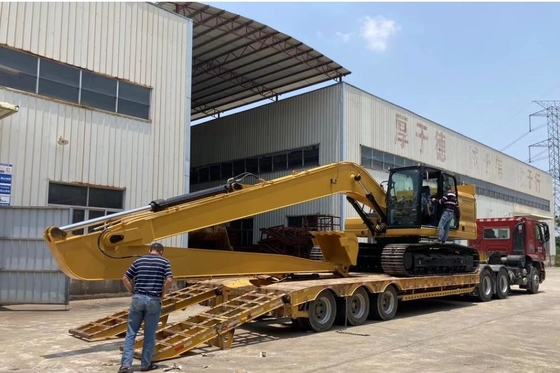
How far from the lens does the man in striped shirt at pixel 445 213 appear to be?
13.0 meters

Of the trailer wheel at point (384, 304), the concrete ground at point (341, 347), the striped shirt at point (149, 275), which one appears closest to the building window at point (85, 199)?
the concrete ground at point (341, 347)

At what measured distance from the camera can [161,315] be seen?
9.40m

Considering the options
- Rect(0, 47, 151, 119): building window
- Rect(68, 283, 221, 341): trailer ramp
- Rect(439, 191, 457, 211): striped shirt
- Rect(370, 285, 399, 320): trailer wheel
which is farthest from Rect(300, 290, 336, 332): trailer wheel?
Rect(0, 47, 151, 119): building window

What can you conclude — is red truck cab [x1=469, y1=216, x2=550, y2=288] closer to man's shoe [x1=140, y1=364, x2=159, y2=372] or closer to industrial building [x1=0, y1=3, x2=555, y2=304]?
industrial building [x1=0, y1=3, x2=555, y2=304]

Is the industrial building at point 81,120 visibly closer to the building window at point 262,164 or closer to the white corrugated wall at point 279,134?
the white corrugated wall at point 279,134

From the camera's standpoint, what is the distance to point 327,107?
2409 centimetres

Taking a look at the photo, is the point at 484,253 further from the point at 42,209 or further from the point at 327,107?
the point at 42,209

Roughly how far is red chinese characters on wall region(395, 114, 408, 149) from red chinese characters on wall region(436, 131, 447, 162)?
3734 millimetres

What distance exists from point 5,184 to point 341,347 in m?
10.1

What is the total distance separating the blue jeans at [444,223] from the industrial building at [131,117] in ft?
26.8

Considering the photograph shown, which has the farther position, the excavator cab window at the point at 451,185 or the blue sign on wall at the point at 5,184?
the blue sign on wall at the point at 5,184

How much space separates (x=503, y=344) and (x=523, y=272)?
1026 centimetres

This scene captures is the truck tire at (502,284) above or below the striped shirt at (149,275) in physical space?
below

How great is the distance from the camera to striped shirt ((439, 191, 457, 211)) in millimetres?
13016
